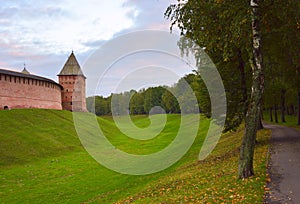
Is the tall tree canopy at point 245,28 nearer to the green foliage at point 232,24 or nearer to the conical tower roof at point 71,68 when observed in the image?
the green foliage at point 232,24

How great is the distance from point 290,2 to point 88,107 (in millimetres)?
77509

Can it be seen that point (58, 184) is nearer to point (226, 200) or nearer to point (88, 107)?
point (226, 200)

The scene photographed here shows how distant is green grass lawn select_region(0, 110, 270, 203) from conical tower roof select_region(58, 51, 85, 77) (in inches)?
1360

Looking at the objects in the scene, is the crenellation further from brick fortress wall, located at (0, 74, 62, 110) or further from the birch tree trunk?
the birch tree trunk

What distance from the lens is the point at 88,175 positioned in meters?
22.0

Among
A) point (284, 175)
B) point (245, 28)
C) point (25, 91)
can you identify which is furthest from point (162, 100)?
point (284, 175)

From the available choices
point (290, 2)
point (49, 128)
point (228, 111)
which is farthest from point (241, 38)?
point (49, 128)

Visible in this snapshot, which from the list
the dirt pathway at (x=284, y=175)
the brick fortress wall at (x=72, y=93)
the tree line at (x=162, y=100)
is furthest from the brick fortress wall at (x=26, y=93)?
the dirt pathway at (x=284, y=175)

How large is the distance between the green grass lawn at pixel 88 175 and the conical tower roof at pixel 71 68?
34546mm

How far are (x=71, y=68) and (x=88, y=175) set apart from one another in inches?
2376

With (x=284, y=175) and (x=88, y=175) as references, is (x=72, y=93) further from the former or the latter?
(x=284, y=175)

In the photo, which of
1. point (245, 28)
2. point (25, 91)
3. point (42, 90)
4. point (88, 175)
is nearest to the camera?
point (245, 28)

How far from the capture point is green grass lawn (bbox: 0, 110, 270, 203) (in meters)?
10.8

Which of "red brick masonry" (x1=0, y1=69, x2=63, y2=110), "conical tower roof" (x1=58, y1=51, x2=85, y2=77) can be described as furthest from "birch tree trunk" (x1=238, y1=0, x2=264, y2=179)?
"conical tower roof" (x1=58, y1=51, x2=85, y2=77)
